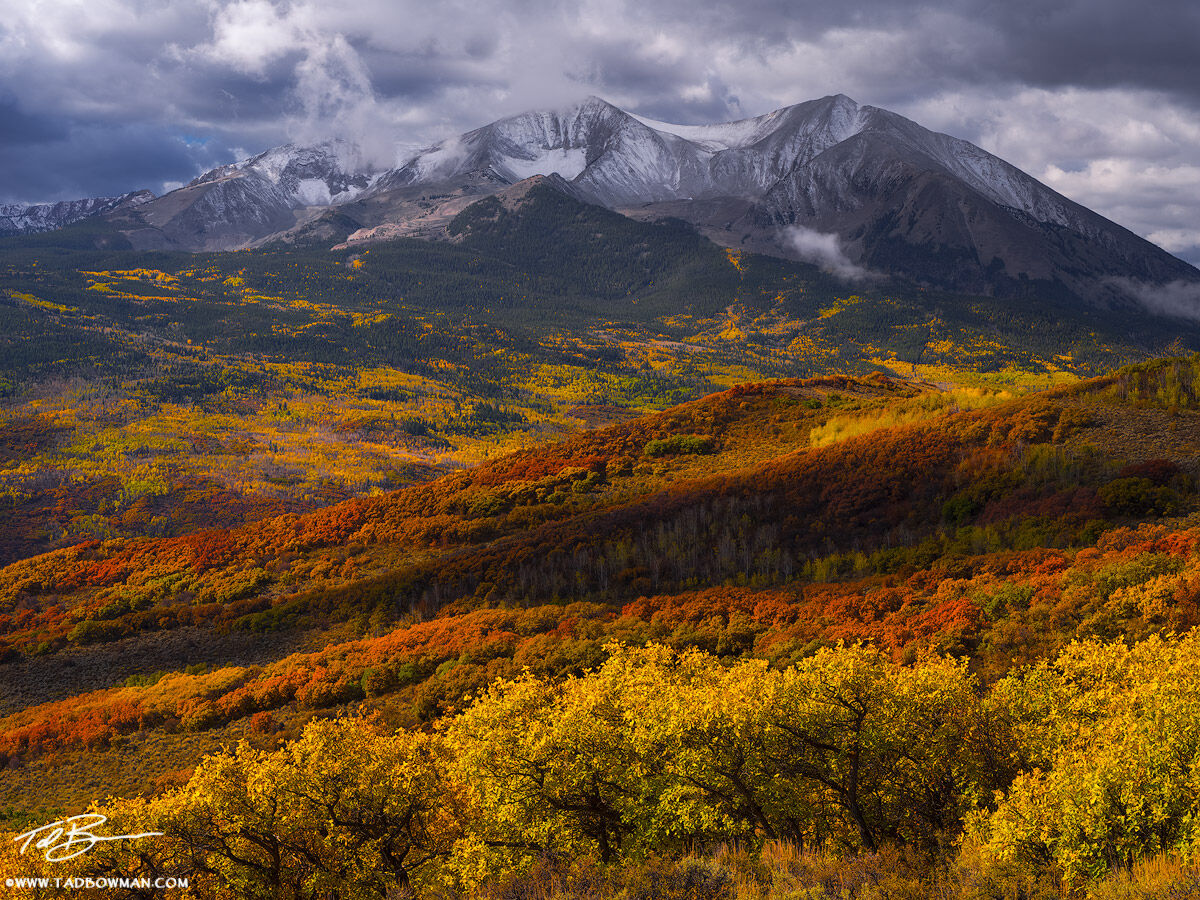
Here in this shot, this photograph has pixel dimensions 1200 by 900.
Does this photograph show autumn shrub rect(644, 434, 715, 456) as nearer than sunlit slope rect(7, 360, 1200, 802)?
No

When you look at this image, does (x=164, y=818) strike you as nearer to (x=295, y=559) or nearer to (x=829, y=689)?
(x=829, y=689)

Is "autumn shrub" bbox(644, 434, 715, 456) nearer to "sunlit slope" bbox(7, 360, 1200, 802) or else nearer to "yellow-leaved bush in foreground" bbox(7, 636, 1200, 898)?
"sunlit slope" bbox(7, 360, 1200, 802)

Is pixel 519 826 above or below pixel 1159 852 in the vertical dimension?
below

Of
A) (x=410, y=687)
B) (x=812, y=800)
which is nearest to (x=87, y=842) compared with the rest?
(x=812, y=800)

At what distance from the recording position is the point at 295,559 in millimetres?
90438

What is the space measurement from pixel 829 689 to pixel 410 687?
33436 mm
